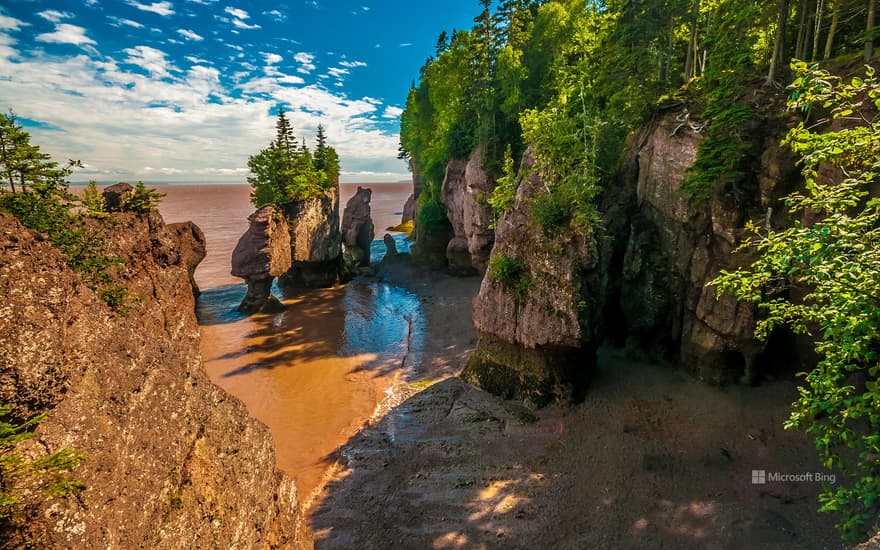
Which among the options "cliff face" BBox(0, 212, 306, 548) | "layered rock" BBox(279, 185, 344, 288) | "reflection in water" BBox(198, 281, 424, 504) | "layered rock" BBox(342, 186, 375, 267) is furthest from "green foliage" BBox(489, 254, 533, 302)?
"layered rock" BBox(342, 186, 375, 267)

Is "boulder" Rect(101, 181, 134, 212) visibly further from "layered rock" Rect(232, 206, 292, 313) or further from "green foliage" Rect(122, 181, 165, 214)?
"layered rock" Rect(232, 206, 292, 313)

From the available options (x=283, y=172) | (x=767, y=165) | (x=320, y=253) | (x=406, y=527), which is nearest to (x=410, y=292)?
(x=320, y=253)

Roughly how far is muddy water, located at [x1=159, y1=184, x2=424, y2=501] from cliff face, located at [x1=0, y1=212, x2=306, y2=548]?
26.6 feet

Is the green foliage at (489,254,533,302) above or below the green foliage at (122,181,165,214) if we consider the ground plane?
below

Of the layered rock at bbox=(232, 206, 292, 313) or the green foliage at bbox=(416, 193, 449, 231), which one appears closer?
the layered rock at bbox=(232, 206, 292, 313)

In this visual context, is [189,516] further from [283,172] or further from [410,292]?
[283,172]

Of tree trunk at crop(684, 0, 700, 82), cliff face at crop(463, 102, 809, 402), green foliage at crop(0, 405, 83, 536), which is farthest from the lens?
tree trunk at crop(684, 0, 700, 82)

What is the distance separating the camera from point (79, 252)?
9.06 m

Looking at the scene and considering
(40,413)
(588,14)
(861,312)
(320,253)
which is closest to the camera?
(40,413)

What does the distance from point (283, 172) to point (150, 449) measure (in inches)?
1247

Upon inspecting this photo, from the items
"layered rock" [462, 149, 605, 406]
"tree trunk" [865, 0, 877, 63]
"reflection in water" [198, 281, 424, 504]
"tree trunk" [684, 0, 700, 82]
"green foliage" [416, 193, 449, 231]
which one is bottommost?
"reflection in water" [198, 281, 424, 504]

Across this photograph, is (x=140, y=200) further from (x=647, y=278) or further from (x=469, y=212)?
(x=469, y=212)

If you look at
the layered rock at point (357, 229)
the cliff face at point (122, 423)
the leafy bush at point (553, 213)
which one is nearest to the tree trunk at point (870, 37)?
the leafy bush at point (553, 213)

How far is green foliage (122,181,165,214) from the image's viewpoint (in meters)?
11.7
